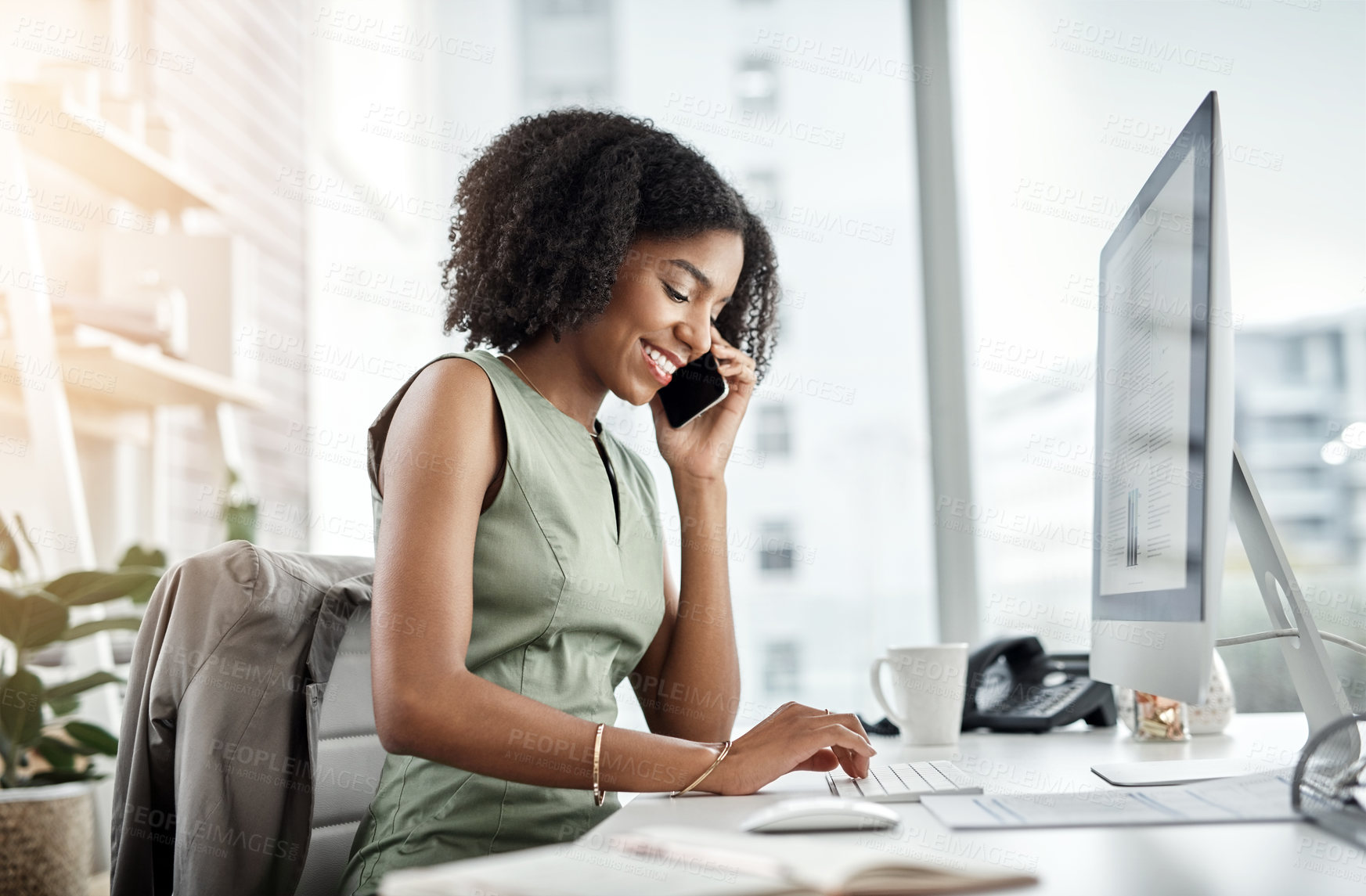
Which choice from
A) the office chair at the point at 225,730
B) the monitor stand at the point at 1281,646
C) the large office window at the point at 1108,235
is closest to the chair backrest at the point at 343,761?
the office chair at the point at 225,730

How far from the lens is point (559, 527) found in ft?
3.71

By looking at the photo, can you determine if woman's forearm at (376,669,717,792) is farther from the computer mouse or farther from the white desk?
the computer mouse

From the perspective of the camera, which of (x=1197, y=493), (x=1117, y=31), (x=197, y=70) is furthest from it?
(x=197, y=70)

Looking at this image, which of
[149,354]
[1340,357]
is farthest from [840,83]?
[149,354]

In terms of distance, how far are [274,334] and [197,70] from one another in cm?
75

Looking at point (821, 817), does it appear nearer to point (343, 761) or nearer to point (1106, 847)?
point (1106, 847)

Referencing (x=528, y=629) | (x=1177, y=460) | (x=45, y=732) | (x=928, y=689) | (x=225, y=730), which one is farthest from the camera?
(x=45, y=732)

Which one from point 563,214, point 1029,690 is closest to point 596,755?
point 563,214

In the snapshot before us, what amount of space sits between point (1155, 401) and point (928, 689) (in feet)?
1.71

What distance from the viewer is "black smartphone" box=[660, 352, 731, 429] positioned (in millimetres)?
1523

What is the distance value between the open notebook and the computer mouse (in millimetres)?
116

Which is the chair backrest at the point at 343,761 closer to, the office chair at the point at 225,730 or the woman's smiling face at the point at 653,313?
the office chair at the point at 225,730

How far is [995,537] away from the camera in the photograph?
2.23m

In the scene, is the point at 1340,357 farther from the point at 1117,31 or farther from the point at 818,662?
the point at 818,662
